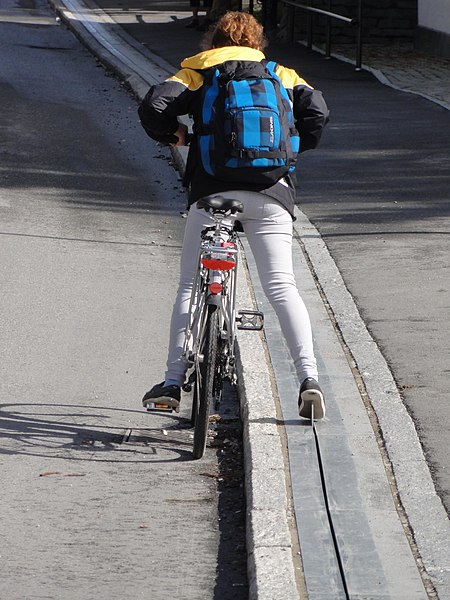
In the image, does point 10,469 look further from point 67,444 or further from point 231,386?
point 231,386

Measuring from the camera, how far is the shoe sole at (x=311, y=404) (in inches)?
211

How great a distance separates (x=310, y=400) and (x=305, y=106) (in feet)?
4.04

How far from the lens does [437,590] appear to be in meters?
4.00

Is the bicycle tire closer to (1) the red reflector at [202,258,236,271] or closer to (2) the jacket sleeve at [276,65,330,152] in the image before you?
(1) the red reflector at [202,258,236,271]

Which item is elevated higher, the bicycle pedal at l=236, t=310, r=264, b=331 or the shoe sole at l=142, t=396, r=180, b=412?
the bicycle pedal at l=236, t=310, r=264, b=331

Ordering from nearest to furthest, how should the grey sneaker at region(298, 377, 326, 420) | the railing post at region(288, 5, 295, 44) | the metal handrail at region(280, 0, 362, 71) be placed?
the grey sneaker at region(298, 377, 326, 420), the metal handrail at region(280, 0, 362, 71), the railing post at region(288, 5, 295, 44)

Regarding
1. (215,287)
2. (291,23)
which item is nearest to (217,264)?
(215,287)

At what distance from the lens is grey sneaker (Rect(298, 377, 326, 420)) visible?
537 centimetres

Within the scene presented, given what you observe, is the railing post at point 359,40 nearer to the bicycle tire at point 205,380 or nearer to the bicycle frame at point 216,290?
the bicycle frame at point 216,290

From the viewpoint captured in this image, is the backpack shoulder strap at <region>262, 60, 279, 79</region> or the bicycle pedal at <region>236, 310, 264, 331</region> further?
the bicycle pedal at <region>236, 310, 264, 331</region>

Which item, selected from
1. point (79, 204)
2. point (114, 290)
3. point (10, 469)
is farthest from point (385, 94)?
point (10, 469)

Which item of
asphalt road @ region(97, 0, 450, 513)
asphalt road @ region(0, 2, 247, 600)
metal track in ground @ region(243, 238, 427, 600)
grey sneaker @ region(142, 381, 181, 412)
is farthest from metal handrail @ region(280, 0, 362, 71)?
grey sneaker @ region(142, 381, 181, 412)

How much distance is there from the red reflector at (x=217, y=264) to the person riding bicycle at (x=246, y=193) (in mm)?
220

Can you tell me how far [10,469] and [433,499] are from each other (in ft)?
5.62
